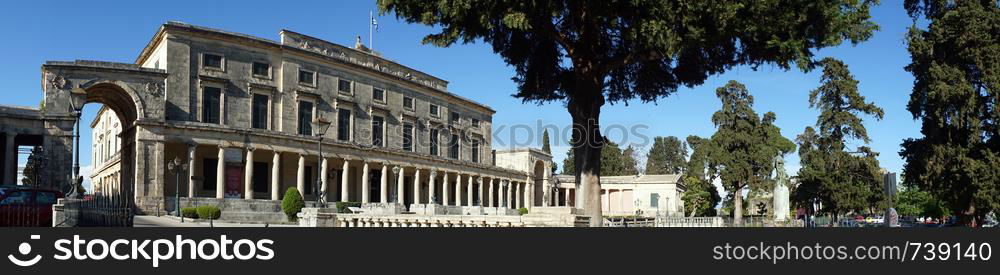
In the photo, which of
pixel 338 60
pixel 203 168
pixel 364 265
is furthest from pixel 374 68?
pixel 364 265

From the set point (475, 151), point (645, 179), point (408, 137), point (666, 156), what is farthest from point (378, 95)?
point (666, 156)

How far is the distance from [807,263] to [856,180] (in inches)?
1445

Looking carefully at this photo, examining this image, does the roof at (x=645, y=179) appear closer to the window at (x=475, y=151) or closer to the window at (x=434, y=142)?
the window at (x=475, y=151)

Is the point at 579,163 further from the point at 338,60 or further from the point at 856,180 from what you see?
the point at 338,60

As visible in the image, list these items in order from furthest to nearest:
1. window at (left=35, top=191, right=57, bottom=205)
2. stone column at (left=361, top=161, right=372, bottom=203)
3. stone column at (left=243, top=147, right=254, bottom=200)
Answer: stone column at (left=361, top=161, right=372, bottom=203) < stone column at (left=243, top=147, right=254, bottom=200) < window at (left=35, top=191, right=57, bottom=205)

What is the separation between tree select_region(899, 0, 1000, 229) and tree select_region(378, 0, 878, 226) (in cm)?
1047

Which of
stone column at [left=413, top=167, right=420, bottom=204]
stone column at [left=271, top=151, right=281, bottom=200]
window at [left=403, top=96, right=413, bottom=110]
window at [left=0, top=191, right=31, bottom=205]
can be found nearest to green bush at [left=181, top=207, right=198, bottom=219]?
stone column at [left=271, top=151, right=281, bottom=200]

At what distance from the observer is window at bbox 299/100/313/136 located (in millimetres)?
53622

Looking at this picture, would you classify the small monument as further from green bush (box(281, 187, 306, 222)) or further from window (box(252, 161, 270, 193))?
window (box(252, 161, 270, 193))

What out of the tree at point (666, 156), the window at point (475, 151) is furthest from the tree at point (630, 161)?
the window at point (475, 151)

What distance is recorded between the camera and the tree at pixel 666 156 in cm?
11957

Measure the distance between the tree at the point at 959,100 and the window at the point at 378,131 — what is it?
134 ft

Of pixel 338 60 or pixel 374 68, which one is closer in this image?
pixel 338 60

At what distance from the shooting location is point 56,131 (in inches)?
1615
